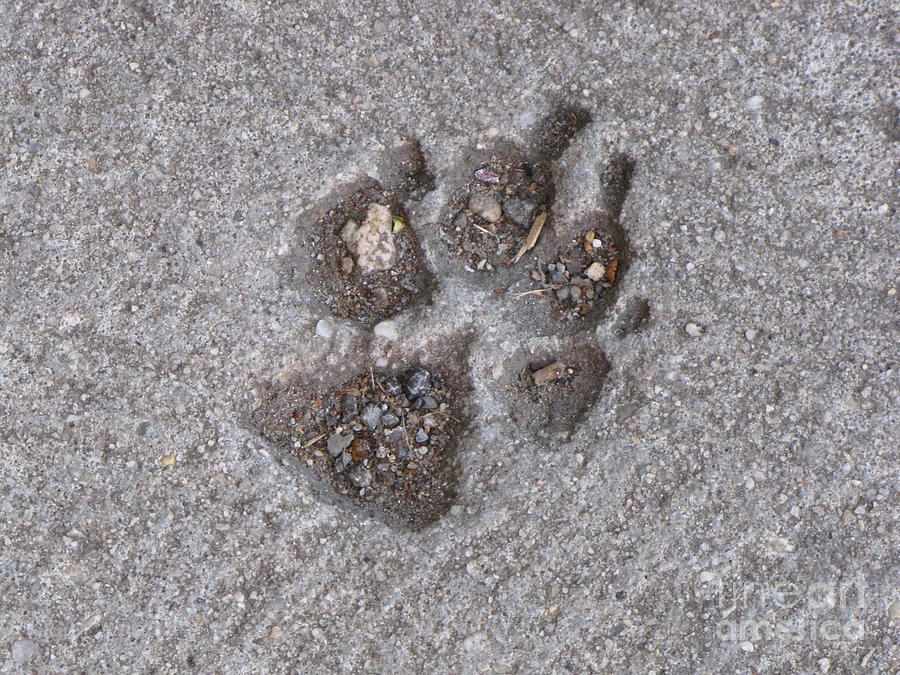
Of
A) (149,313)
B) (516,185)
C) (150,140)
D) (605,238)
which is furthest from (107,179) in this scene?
(605,238)

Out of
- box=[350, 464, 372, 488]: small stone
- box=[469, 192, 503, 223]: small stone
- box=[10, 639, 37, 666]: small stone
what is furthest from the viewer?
box=[469, 192, 503, 223]: small stone

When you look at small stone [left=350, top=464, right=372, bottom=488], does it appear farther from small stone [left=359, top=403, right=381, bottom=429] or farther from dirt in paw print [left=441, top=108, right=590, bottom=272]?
dirt in paw print [left=441, top=108, right=590, bottom=272]

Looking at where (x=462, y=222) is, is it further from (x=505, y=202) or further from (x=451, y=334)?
(x=451, y=334)

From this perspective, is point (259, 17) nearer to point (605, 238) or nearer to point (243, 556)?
point (605, 238)

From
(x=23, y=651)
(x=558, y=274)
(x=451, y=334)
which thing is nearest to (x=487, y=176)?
(x=558, y=274)

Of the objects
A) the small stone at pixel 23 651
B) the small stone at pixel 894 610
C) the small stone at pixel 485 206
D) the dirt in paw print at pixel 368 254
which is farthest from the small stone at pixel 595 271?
the small stone at pixel 23 651

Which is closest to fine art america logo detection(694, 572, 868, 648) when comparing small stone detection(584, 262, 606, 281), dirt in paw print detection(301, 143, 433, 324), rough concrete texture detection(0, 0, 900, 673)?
rough concrete texture detection(0, 0, 900, 673)
